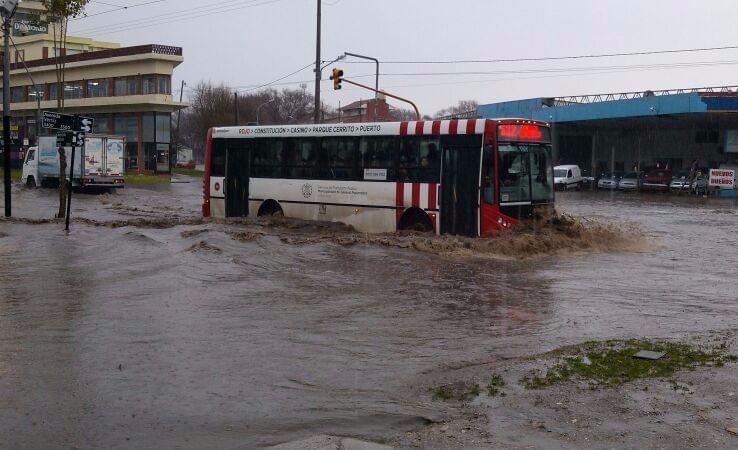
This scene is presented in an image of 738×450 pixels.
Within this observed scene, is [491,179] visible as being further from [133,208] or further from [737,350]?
[133,208]

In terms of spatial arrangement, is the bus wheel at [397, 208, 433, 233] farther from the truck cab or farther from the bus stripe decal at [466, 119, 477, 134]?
the truck cab

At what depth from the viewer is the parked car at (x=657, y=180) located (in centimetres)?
5519

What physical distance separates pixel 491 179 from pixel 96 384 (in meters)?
11.3

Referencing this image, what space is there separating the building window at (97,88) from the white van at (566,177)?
135ft

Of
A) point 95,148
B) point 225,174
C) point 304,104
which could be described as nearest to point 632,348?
point 225,174

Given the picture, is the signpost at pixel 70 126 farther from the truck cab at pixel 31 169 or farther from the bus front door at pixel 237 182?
the truck cab at pixel 31 169

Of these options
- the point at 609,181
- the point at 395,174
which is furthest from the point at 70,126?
the point at 609,181

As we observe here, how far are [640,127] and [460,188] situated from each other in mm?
50430

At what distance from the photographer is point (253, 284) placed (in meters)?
12.8

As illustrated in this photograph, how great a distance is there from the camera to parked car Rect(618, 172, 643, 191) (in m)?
57.5

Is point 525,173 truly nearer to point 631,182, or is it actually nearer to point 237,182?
point 237,182

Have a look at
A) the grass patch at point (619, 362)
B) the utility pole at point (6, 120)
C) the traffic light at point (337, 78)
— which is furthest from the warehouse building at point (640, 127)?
the grass patch at point (619, 362)

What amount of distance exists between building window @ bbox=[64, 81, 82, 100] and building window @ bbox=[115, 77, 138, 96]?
227 inches

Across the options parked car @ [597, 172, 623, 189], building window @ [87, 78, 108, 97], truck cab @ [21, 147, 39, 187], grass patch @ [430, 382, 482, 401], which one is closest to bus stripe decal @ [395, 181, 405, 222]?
grass patch @ [430, 382, 482, 401]
